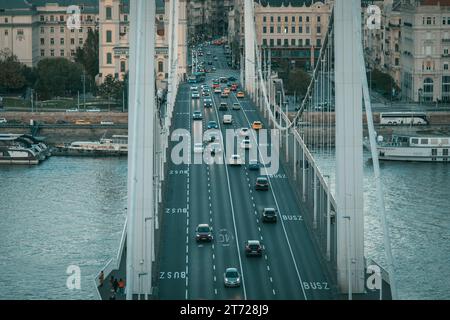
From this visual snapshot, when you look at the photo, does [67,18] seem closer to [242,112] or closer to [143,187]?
[242,112]

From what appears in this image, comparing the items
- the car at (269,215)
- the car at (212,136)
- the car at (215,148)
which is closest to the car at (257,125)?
the car at (212,136)

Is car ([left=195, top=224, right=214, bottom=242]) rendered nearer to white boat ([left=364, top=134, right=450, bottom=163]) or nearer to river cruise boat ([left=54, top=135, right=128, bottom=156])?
white boat ([left=364, top=134, right=450, bottom=163])

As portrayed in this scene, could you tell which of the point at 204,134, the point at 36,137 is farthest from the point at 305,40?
the point at 204,134

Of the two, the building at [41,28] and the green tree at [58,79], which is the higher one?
the building at [41,28]

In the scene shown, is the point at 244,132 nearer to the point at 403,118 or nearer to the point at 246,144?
the point at 246,144

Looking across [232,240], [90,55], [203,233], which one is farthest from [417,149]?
[203,233]

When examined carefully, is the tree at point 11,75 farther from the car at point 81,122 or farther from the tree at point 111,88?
the car at point 81,122
